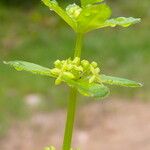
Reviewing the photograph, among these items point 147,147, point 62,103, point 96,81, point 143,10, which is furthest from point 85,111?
point 96,81

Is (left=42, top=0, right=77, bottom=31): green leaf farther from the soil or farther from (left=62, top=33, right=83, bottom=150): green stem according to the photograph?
the soil

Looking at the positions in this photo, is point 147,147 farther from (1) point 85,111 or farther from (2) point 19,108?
(2) point 19,108

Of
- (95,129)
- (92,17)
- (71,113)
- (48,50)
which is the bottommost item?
(71,113)

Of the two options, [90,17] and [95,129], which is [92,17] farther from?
[95,129]

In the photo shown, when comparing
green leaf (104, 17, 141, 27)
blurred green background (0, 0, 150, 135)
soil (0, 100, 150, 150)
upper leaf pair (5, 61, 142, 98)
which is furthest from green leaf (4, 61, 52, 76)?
blurred green background (0, 0, 150, 135)

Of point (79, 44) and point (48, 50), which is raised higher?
point (48, 50)

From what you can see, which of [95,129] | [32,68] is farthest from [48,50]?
[32,68]
